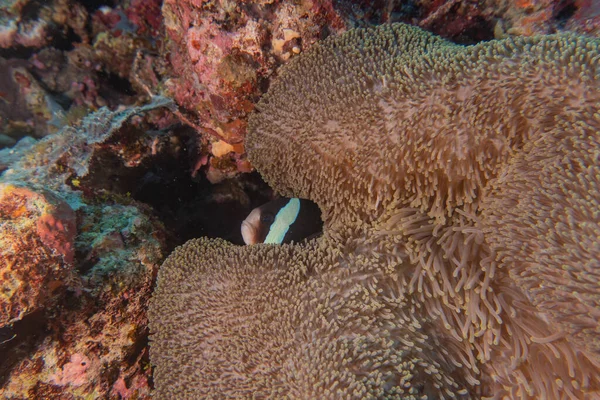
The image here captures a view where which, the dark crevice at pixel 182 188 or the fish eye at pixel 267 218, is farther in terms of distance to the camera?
the dark crevice at pixel 182 188

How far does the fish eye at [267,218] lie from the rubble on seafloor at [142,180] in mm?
511

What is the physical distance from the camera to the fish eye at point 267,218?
1.99m

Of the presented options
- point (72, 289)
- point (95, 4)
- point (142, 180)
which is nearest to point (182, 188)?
point (142, 180)

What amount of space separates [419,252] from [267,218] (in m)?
0.90

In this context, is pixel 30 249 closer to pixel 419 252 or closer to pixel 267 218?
pixel 267 218

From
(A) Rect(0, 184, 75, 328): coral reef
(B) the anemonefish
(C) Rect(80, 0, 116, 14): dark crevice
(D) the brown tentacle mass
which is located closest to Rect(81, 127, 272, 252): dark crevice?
(B) the anemonefish

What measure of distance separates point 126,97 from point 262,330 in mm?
2895

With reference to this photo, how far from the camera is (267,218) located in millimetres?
1991

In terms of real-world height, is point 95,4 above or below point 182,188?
above

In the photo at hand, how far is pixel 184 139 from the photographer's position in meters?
2.50

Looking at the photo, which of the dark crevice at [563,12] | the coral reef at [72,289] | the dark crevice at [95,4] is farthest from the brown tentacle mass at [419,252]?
the dark crevice at [95,4]

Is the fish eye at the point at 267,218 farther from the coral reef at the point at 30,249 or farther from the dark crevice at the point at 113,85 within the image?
the dark crevice at the point at 113,85

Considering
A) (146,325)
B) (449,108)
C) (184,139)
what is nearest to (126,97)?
(184,139)

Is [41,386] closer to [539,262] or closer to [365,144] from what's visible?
[365,144]
